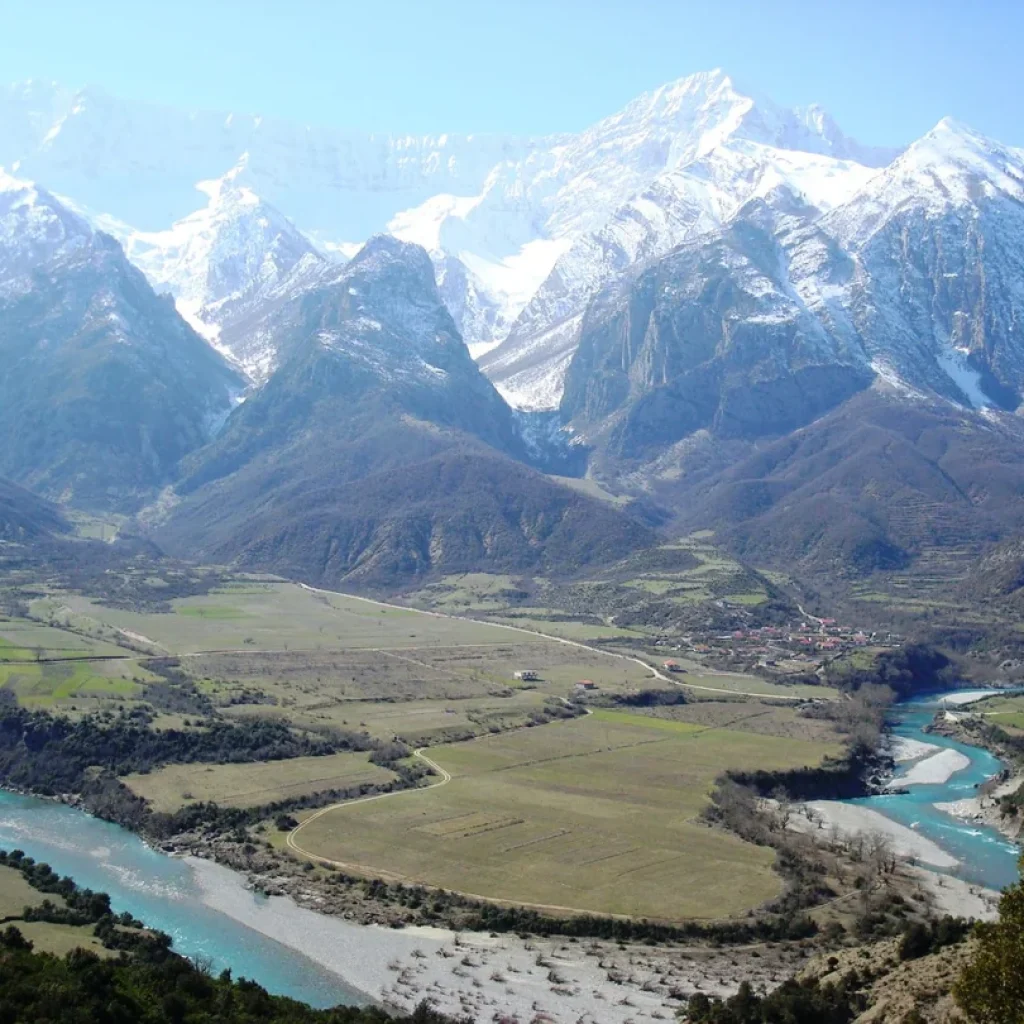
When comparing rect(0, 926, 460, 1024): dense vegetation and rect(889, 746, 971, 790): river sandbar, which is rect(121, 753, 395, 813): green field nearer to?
rect(0, 926, 460, 1024): dense vegetation

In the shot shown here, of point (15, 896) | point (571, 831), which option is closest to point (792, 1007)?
point (571, 831)

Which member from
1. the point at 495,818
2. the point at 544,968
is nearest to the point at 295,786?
the point at 495,818

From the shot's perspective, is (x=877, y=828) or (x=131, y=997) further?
(x=877, y=828)

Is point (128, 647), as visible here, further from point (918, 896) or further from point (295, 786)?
point (918, 896)

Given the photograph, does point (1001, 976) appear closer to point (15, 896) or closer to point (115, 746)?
point (15, 896)

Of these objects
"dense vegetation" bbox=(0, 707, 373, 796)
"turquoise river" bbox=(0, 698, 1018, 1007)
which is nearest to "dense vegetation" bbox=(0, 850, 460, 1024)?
"turquoise river" bbox=(0, 698, 1018, 1007)

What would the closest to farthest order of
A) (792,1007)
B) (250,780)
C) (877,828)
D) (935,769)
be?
(792,1007) < (877,828) < (250,780) < (935,769)
